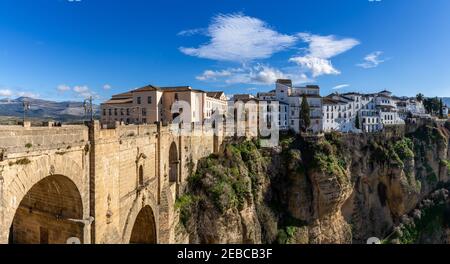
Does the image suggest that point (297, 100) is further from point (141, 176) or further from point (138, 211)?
point (138, 211)

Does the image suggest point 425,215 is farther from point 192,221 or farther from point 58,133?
point 58,133

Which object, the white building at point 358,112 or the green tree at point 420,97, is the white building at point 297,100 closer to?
the white building at point 358,112

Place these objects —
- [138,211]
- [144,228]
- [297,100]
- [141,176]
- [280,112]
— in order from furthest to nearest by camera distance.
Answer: [297,100] < [280,112] < [144,228] < [141,176] < [138,211]

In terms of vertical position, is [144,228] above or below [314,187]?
above

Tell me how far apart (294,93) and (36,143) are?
5284 cm

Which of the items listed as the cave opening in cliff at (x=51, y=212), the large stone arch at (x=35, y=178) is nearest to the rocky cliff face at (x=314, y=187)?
the cave opening in cliff at (x=51, y=212)

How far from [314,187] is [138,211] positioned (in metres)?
26.9

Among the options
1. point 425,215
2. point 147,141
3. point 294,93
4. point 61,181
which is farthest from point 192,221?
point 425,215

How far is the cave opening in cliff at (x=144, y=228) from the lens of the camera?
65.8ft

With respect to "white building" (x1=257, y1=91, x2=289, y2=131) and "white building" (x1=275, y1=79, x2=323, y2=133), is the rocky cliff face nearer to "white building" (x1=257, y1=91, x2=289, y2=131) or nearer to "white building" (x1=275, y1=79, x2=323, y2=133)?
"white building" (x1=275, y1=79, x2=323, y2=133)

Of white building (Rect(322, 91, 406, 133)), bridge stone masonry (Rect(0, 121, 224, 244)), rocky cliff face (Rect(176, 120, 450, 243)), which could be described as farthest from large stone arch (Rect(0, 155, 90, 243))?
white building (Rect(322, 91, 406, 133))

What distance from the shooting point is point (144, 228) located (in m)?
20.3

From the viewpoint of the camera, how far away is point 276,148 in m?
38.9

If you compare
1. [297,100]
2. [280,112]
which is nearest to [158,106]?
[280,112]
